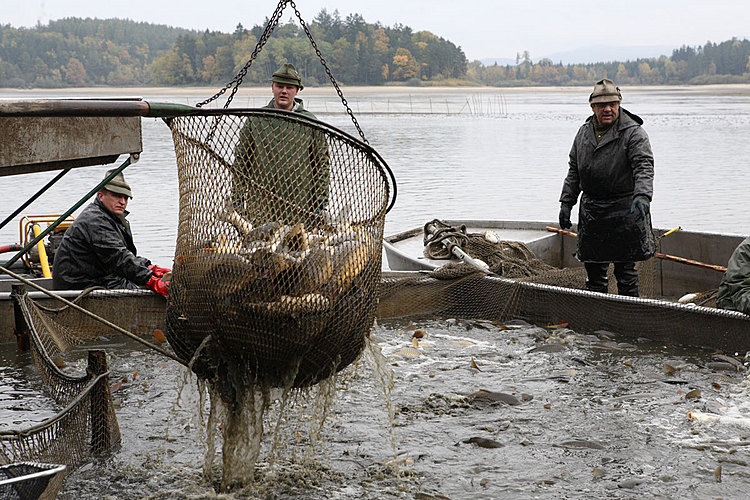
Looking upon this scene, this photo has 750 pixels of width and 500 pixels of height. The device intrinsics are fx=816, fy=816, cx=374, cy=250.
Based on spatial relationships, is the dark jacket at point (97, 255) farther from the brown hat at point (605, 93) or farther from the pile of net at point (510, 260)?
the brown hat at point (605, 93)

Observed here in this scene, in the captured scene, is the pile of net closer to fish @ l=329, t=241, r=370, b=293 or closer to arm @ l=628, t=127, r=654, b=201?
arm @ l=628, t=127, r=654, b=201

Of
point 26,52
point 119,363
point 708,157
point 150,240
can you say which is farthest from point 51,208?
point 26,52

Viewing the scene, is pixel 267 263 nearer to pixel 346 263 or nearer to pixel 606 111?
pixel 346 263

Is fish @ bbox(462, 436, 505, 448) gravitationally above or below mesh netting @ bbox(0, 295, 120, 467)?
below

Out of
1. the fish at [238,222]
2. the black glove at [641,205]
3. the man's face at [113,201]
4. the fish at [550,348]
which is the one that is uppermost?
the fish at [238,222]

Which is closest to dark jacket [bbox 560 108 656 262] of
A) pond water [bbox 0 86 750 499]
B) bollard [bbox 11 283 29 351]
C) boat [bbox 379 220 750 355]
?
boat [bbox 379 220 750 355]

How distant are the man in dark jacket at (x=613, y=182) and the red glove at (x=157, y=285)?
364cm

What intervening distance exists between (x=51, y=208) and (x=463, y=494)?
13189 millimetres

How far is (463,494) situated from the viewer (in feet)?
14.2

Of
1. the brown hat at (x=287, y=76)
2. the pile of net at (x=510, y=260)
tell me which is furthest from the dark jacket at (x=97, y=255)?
the pile of net at (x=510, y=260)

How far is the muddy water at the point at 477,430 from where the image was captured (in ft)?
14.4

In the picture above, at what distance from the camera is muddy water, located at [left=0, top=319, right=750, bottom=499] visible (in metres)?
4.39

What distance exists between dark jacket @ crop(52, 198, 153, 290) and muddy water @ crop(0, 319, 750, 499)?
641mm

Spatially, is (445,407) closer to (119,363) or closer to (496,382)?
(496,382)
